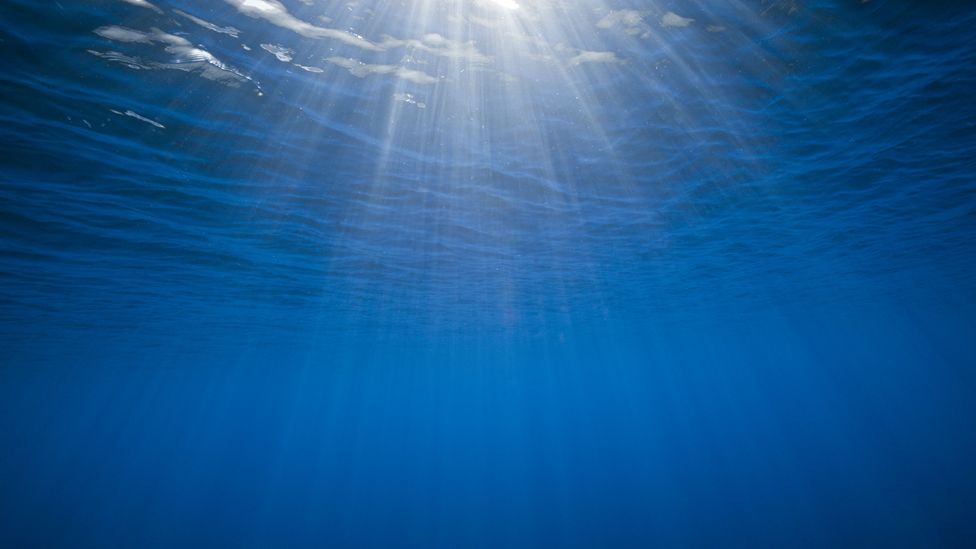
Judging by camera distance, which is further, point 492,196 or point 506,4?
point 492,196

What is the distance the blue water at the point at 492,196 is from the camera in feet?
19.7

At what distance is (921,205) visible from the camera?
1389cm

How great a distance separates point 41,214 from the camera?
10094mm

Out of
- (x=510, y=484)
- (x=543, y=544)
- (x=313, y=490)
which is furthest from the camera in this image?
(x=313, y=490)

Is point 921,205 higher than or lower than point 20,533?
higher

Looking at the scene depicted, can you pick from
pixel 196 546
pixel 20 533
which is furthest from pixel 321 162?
pixel 20 533

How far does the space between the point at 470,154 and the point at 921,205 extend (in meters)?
16.1

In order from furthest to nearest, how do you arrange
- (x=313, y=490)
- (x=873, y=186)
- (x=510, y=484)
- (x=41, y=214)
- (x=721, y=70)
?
(x=313, y=490) → (x=510, y=484) → (x=873, y=186) → (x=41, y=214) → (x=721, y=70)

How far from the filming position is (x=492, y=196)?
11.2m

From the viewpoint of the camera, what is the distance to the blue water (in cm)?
602

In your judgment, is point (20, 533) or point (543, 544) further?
point (20, 533)

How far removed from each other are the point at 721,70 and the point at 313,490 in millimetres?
52513

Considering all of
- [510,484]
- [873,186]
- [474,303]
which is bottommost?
[510,484]

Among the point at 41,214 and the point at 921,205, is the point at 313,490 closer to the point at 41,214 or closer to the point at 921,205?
the point at 41,214
